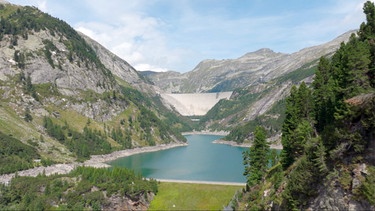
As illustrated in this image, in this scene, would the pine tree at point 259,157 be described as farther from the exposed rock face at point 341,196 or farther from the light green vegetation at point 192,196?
the exposed rock face at point 341,196

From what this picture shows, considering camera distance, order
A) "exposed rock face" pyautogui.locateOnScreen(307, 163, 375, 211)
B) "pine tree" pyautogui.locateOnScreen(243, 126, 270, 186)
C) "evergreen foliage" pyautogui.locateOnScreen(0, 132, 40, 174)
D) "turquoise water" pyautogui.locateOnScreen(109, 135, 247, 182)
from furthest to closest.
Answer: "turquoise water" pyautogui.locateOnScreen(109, 135, 247, 182) → "evergreen foliage" pyautogui.locateOnScreen(0, 132, 40, 174) → "pine tree" pyautogui.locateOnScreen(243, 126, 270, 186) → "exposed rock face" pyautogui.locateOnScreen(307, 163, 375, 211)

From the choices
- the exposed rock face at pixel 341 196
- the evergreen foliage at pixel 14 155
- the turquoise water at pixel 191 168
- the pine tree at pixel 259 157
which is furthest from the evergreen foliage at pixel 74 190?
the exposed rock face at pixel 341 196

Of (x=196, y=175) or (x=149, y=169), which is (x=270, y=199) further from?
(x=149, y=169)

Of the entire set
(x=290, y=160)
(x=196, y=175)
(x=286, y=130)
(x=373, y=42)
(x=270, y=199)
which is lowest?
(x=196, y=175)

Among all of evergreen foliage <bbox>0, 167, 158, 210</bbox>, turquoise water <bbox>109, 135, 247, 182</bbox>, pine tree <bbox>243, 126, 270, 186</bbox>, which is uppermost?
pine tree <bbox>243, 126, 270, 186</bbox>

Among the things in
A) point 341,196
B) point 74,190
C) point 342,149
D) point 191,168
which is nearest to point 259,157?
point 342,149

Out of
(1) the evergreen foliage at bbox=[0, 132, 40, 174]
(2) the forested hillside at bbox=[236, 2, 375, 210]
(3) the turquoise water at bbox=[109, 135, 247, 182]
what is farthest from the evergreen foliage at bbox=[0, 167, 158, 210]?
(2) the forested hillside at bbox=[236, 2, 375, 210]

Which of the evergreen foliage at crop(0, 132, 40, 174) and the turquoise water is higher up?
the evergreen foliage at crop(0, 132, 40, 174)

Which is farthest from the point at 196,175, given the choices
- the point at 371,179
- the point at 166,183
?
the point at 371,179

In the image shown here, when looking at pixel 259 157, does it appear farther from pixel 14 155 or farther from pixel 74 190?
pixel 14 155

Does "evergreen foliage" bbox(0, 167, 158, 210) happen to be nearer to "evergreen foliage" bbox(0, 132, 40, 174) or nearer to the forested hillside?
"evergreen foliage" bbox(0, 132, 40, 174)
